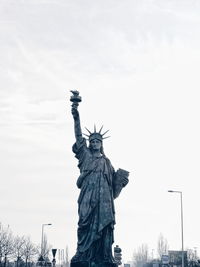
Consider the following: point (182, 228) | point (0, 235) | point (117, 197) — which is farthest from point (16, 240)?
point (117, 197)

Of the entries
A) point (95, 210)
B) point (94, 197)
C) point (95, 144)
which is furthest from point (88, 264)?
point (95, 144)

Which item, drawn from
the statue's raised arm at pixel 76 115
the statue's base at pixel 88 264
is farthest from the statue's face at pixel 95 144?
the statue's base at pixel 88 264

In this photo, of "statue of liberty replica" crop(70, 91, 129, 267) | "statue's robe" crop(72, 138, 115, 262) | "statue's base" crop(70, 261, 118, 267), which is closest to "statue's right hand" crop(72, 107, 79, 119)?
"statue of liberty replica" crop(70, 91, 129, 267)

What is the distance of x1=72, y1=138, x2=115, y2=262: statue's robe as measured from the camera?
26.3 meters

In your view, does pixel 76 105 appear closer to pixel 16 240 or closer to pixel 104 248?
pixel 104 248

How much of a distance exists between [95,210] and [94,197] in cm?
59

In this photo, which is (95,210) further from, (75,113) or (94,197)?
(75,113)

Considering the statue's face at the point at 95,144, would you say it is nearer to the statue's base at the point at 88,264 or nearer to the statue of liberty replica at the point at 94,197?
the statue of liberty replica at the point at 94,197

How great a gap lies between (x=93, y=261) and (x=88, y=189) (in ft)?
10.7

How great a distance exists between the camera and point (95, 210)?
2669cm

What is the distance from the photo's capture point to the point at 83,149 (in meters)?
27.8

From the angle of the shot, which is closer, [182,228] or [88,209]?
[88,209]

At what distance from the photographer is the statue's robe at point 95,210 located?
26266 millimetres

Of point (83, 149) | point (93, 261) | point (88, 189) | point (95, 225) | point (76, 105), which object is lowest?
point (93, 261)
